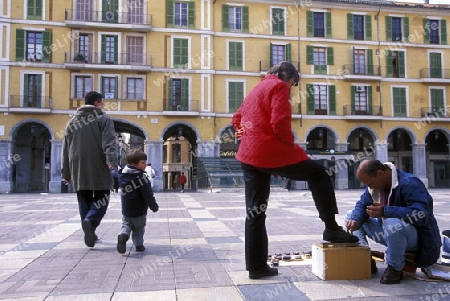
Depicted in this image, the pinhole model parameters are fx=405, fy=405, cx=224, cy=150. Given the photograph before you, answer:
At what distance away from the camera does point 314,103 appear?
28.8 m

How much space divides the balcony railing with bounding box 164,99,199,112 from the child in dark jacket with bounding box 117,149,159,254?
22.0 metres

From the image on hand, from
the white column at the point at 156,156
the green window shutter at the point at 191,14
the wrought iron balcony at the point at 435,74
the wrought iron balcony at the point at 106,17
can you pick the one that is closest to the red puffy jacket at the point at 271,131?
the white column at the point at 156,156

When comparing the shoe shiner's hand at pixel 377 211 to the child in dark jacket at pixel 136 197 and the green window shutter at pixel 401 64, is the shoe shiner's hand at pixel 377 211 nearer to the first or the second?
the child in dark jacket at pixel 136 197

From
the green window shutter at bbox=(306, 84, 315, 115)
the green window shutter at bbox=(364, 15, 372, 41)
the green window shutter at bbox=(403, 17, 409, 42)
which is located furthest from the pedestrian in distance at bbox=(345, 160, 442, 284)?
the green window shutter at bbox=(403, 17, 409, 42)

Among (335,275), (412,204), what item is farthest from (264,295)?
(412,204)

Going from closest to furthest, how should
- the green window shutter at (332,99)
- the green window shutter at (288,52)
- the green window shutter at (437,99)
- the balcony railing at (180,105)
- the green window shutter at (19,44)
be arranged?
the green window shutter at (19,44) < the balcony railing at (180,105) < the green window shutter at (288,52) < the green window shutter at (332,99) < the green window shutter at (437,99)

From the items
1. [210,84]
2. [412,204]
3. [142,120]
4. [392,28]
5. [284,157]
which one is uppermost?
[392,28]

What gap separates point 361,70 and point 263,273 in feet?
94.8

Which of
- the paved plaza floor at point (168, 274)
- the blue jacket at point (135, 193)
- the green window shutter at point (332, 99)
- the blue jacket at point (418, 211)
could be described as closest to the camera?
the paved plaza floor at point (168, 274)

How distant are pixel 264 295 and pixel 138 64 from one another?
Result: 24923 mm

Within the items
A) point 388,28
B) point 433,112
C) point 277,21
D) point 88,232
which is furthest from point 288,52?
point 88,232

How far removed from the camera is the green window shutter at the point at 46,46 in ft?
83.0

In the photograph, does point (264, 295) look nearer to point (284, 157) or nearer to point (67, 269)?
point (284, 157)

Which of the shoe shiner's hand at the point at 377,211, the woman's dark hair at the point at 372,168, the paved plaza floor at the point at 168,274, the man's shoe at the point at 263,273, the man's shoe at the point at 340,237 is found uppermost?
the woman's dark hair at the point at 372,168
